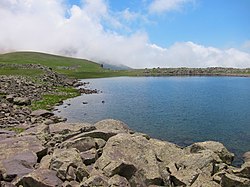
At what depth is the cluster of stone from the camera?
1983 cm

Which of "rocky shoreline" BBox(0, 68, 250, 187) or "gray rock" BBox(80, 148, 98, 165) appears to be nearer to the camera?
"rocky shoreline" BBox(0, 68, 250, 187)

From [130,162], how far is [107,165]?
1.72 metres

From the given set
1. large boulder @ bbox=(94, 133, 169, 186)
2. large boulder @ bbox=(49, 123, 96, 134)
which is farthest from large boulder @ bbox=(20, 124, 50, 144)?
large boulder @ bbox=(94, 133, 169, 186)

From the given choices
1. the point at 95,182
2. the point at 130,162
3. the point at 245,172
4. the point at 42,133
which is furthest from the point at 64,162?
the point at 245,172

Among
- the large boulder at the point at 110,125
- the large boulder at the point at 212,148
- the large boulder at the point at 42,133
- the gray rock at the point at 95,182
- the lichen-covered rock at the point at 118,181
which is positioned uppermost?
the large boulder at the point at 110,125

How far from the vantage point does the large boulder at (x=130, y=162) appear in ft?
68.2

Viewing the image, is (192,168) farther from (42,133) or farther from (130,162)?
(42,133)

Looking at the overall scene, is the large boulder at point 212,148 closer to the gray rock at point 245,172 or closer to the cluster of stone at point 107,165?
the cluster of stone at point 107,165

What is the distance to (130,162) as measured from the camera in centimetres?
2155

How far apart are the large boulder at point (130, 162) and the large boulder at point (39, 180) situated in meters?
3.11

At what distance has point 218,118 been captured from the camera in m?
61.6

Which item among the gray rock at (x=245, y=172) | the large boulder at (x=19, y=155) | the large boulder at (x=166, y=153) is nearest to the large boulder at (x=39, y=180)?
the large boulder at (x=19, y=155)

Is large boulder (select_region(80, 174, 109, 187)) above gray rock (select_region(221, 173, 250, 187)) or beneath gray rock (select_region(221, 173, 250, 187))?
above

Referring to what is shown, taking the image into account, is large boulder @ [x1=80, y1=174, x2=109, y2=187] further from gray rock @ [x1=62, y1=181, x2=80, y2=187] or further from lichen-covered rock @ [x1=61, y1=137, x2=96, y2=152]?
lichen-covered rock @ [x1=61, y1=137, x2=96, y2=152]
